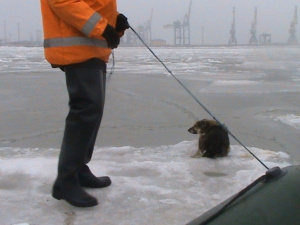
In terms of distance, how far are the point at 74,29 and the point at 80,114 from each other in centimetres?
48

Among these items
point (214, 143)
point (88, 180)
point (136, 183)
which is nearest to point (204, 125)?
point (214, 143)

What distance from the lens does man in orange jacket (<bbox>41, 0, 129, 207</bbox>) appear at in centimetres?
225

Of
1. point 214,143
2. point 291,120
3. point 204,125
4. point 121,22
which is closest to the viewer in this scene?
point 121,22

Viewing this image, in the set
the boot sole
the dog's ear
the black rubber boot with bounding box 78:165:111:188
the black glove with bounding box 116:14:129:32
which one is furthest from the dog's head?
the boot sole

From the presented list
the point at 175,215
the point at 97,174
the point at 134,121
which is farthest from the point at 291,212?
the point at 134,121

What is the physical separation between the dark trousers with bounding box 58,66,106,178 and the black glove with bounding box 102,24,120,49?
7.1 inches

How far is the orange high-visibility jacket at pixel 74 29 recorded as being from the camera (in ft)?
7.29

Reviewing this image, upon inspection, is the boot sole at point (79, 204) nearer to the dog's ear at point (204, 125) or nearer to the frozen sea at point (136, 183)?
the frozen sea at point (136, 183)

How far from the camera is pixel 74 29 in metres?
2.34

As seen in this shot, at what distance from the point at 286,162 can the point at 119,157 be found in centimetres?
136

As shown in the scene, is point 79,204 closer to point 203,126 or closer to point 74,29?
point 74,29

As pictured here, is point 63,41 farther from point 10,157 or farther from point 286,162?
point 286,162

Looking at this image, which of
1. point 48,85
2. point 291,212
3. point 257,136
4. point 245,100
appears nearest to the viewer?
point 291,212

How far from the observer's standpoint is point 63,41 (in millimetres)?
2322
